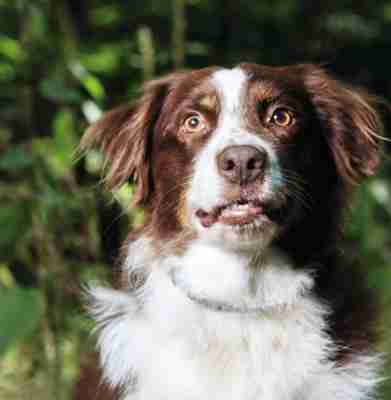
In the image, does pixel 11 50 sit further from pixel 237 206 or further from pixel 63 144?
pixel 237 206

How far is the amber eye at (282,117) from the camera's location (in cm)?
366

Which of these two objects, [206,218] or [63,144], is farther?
[63,144]

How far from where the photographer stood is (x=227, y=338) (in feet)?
11.6

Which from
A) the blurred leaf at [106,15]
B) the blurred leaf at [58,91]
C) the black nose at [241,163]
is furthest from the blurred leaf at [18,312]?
the blurred leaf at [106,15]

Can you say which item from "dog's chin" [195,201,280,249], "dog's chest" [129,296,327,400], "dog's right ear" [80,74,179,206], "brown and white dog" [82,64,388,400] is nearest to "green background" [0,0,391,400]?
"dog's right ear" [80,74,179,206]

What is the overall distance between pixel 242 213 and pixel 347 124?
0.91 meters

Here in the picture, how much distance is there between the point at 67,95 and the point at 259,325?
2.16m

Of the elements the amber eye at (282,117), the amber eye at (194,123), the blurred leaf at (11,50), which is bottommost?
the amber eye at (194,123)

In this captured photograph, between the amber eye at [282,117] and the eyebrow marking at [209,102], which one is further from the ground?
the eyebrow marking at [209,102]

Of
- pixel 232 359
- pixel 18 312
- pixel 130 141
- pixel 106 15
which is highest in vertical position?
pixel 106 15

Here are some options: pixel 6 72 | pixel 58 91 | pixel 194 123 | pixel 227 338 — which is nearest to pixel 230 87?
pixel 194 123

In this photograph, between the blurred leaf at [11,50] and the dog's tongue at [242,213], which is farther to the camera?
the blurred leaf at [11,50]

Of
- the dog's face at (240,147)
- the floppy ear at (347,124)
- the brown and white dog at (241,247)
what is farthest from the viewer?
the floppy ear at (347,124)

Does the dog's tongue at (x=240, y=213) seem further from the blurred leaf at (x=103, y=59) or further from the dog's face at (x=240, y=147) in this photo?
the blurred leaf at (x=103, y=59)
